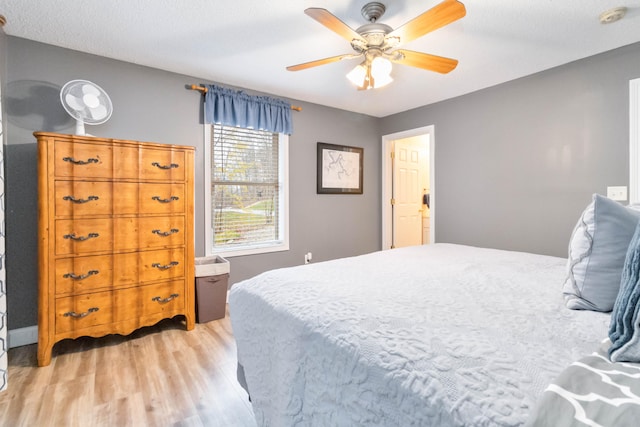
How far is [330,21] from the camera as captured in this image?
1632 mm

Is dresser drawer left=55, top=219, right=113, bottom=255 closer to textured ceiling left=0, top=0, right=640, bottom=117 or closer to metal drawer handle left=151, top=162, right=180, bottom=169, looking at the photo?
metal drawer handle left=151, top=162, right=180, bottom=169

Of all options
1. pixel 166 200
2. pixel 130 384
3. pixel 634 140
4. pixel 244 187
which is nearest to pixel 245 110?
pixel 244 187

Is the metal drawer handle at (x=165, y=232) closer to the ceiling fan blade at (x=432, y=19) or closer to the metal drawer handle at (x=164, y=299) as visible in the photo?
the metal drawer handle at (x=164, y=299)

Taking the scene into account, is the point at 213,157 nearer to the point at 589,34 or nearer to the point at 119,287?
the point at 119,287

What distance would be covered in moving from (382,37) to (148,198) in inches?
81.2

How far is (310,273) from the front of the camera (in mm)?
1603

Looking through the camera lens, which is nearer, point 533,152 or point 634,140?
point 634,140

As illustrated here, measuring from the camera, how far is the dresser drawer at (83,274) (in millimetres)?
2098

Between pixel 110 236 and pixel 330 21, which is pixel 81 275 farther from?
pixel 330 21

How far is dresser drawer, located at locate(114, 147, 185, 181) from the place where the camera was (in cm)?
231

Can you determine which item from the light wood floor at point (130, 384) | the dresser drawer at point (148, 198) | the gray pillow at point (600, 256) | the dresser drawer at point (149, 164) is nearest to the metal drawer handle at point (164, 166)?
the dresser drawer at point (149, 164)

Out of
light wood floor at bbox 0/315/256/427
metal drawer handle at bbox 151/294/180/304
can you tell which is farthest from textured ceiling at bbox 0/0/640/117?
light wood floor at bbox 0/315/256/427

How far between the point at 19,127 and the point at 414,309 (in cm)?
306

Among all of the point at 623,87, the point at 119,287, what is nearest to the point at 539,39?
the point at 623,87
